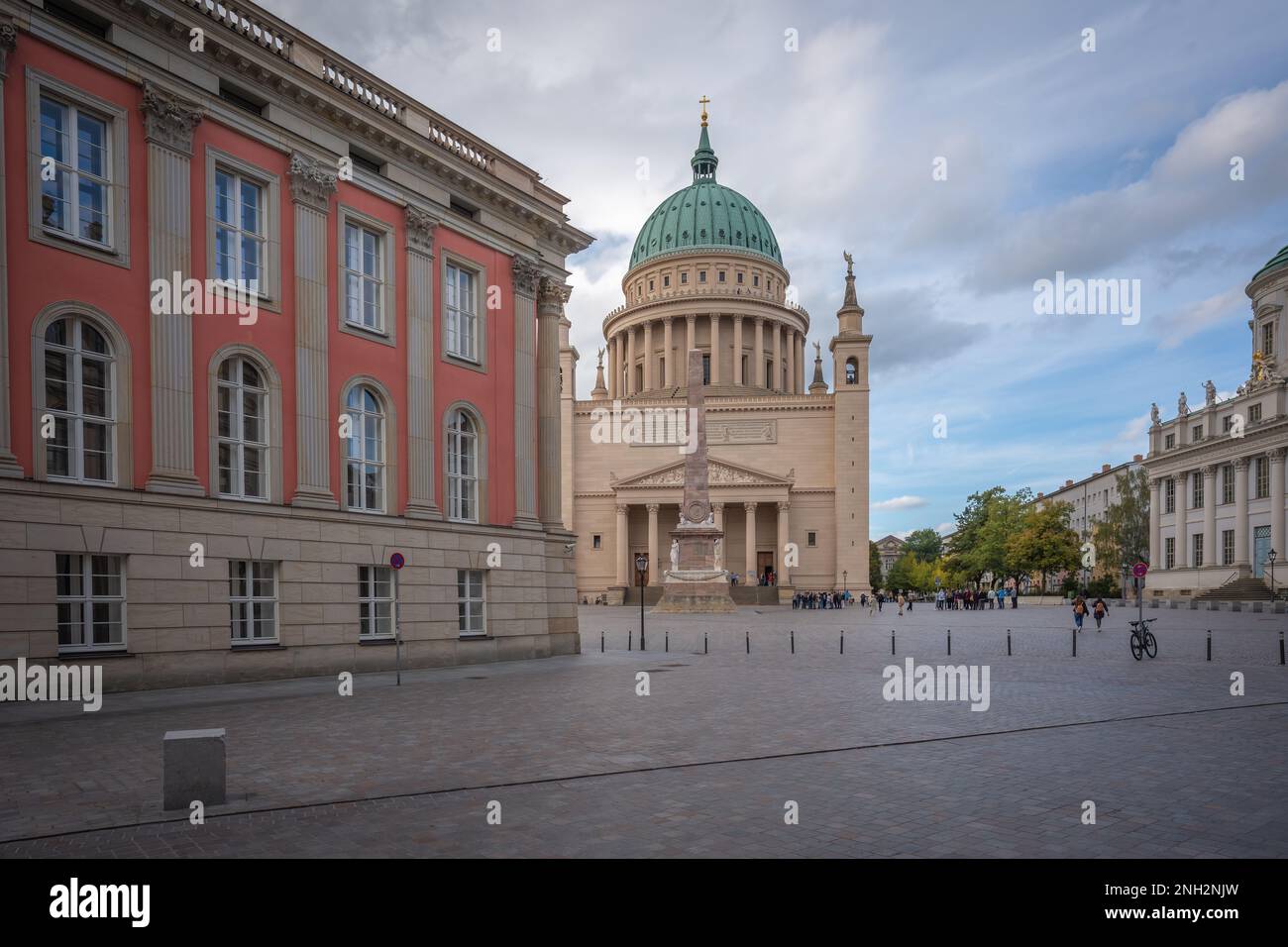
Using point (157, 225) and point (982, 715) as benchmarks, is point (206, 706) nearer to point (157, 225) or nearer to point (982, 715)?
point (157, 225)

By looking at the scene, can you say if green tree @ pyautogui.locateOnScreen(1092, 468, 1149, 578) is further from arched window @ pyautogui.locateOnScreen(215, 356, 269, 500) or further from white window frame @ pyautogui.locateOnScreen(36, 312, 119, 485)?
white window frame @ pyautogui.locateOnScreen(36, 312, 119, 485)

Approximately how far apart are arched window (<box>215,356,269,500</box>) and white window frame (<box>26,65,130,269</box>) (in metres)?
3.33

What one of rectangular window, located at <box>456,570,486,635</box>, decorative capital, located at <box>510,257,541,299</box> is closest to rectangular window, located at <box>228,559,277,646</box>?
rectangular window, located at <box>456,570,486,635</box>

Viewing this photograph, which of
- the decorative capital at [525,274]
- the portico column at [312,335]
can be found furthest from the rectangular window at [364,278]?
the decorative capital at [525,274]

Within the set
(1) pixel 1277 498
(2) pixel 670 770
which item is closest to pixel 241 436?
(2) pixel 670 770

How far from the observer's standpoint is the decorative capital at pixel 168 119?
1894 centimetres

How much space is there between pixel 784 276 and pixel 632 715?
390 feet

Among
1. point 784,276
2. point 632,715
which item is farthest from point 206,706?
point 784,276

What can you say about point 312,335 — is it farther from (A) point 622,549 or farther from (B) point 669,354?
(B) point 669,354

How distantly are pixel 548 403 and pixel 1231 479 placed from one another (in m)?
71.8

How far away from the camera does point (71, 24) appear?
17.6 meters

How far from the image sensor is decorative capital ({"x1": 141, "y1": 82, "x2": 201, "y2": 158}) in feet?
62.1

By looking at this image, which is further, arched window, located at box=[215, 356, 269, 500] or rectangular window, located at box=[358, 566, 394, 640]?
rectangular window, located at box=[358, 566, 394, 640]
